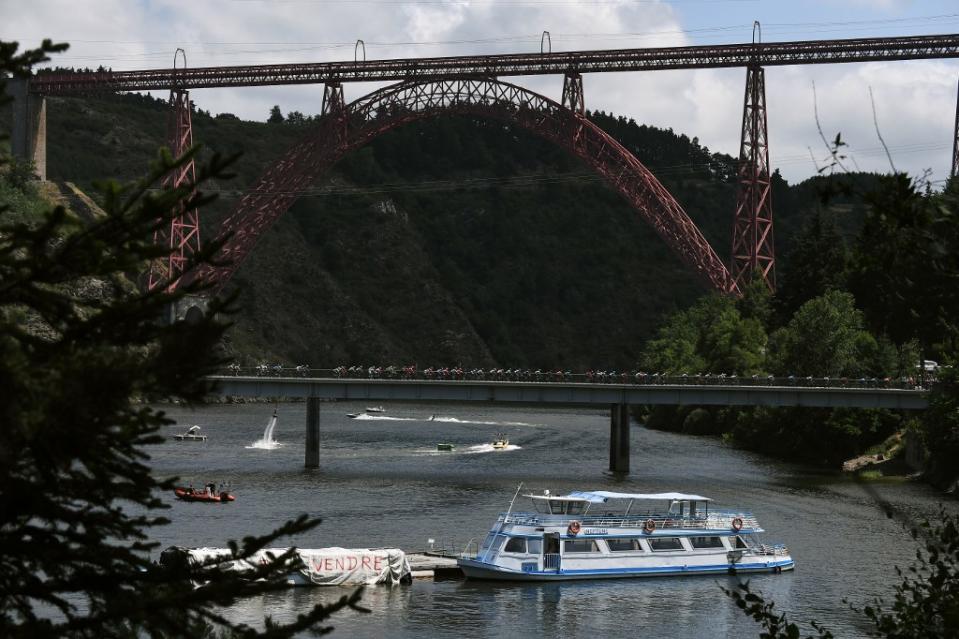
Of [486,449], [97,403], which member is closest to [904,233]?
[97,403]

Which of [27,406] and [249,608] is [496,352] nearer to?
[249,608]

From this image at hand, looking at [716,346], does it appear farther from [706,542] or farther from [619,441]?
[706,542]

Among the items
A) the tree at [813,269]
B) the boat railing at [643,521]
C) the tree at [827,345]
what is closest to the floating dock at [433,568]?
the boat railing at [643,521]

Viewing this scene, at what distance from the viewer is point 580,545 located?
159ft

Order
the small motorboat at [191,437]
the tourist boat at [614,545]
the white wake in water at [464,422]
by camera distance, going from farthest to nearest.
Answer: the white wake in water at [464,422]
the small motorboat at [191,437]
the tourist boat at [614,545]

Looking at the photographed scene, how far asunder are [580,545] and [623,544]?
1568 millimetres

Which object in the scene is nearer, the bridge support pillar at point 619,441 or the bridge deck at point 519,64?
the bridge support pillar at point 619,441

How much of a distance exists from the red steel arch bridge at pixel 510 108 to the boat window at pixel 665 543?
48.4 metres

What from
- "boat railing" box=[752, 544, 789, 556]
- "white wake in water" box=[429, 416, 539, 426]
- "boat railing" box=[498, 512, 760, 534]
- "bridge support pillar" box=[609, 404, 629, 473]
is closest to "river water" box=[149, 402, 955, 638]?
"boat railing" box=[752, 544, 789, 556]

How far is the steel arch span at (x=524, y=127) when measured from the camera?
104 m

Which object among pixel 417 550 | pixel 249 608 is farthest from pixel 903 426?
pixel 249 608

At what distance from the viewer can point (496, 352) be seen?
192 metres

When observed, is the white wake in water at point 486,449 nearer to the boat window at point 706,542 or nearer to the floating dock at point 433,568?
the boat window at point 706,542

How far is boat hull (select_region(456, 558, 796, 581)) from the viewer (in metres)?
45.8
